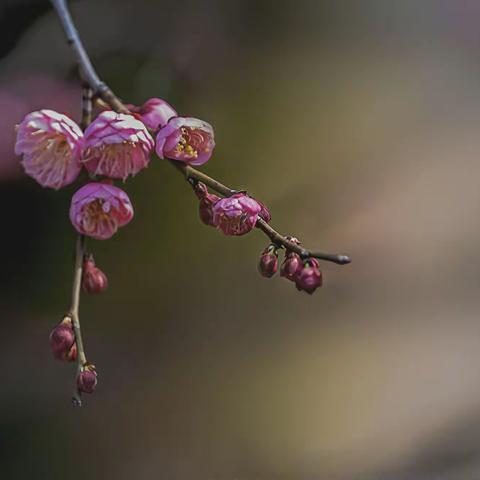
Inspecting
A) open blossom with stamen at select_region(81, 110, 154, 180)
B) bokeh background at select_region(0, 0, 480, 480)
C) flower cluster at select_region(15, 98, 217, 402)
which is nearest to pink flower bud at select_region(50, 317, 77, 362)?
flower cluster at select_region(15, 98, 217, 402)

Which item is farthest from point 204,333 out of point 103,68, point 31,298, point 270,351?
point 103,68

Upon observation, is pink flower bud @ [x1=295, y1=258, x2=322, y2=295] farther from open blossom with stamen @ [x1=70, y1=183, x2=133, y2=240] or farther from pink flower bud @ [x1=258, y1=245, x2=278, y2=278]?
open blossom with stamen @ [x1=70, y1=183, x2=133, y2=240]

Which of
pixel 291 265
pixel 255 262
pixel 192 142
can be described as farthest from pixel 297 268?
pixel 255 262

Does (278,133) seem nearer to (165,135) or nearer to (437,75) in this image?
(437,75)

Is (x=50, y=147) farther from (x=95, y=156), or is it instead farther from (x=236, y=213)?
(x=236, y=213)

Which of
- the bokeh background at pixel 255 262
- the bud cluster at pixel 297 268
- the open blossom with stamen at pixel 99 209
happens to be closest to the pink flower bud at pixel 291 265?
the bud cluster at pixel 297 268

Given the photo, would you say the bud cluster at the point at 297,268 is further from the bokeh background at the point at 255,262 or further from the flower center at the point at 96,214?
the bokeh background at the point at 255,262
